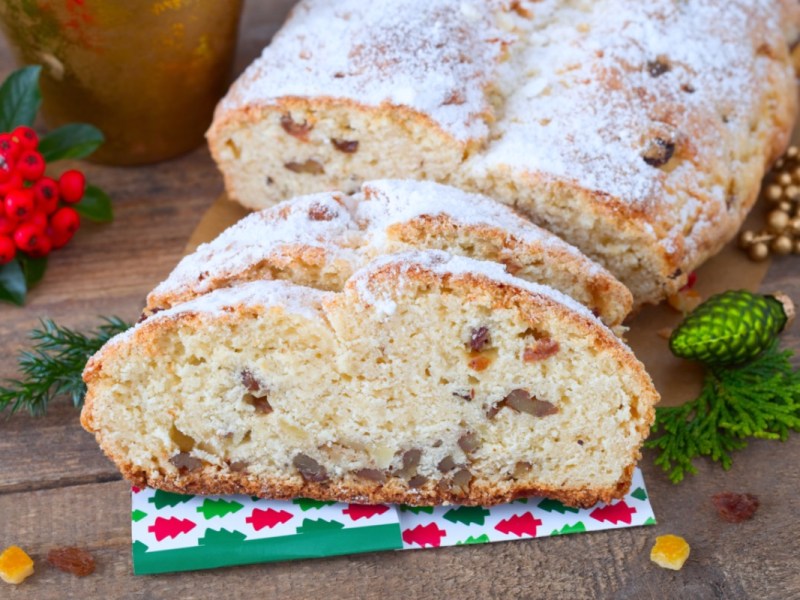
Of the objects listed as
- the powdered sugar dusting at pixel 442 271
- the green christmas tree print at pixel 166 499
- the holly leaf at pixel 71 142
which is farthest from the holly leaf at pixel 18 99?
the powdered sugar dusting at pixel 442 271

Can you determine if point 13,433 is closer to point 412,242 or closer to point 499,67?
point 412,242

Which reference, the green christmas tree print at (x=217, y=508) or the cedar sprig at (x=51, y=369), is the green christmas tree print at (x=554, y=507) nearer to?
the green christmas tree print at (x=217, y=508)

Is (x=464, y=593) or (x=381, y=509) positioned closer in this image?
(x=464, y=593)

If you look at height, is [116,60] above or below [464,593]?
above

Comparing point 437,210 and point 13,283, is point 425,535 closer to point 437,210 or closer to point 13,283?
point 437,210

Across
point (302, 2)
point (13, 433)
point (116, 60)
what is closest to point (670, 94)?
point (302, 2)

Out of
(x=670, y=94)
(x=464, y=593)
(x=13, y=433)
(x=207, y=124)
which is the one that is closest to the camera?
(x=464, y=593)

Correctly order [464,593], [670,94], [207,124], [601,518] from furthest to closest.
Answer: [207,124] → [670,94] → [601,518] → [464,593]
